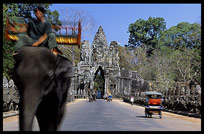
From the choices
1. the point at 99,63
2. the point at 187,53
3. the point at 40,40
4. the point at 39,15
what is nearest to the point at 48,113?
the point at 40,40

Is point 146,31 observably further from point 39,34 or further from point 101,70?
point 39,34

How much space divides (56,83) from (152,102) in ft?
50.1

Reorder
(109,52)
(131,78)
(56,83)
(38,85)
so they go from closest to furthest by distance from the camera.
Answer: (38,85) → (56,83) → (131,78) → (109,52)

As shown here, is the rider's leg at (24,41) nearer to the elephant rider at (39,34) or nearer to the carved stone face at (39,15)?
the elephant rider at (39,34)

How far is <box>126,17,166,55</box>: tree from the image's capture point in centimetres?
8700

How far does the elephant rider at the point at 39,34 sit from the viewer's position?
17.8ft

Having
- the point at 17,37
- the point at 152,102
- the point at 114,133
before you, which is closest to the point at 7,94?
the point at 152,102

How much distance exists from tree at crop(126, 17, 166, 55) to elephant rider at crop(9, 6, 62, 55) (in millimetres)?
80091

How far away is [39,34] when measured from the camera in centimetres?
568

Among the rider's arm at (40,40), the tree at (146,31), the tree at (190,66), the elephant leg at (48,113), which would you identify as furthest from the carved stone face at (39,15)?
the tree at (146,31)

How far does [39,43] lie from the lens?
17.7 ft

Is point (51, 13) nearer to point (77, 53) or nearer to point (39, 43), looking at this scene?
point (39, 43)

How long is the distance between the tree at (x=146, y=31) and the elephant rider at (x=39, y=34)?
263 feet

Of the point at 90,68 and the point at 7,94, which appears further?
the point at 90,68
